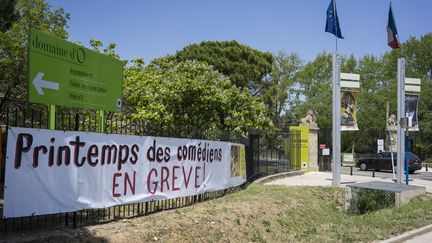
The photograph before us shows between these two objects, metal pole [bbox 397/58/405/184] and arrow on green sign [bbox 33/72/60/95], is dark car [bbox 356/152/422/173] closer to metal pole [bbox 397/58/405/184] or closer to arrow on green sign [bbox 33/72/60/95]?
metal pole [bbox 397/58/405/184]

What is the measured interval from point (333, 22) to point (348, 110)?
3.87 m

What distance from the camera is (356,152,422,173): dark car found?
98.2 ft

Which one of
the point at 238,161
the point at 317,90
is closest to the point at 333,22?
the point at 238,161

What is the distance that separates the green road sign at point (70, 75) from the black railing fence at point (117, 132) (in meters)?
0.36

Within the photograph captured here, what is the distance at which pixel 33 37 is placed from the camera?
281 inches

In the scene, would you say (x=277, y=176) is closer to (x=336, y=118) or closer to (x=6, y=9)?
(x=336, y=118)

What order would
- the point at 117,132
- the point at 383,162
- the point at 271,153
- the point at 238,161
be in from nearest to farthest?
1. the point at 117,132
2. the point at 238,161
3. the point at 271,153
4. the point at 383,162

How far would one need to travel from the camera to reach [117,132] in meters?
10.4

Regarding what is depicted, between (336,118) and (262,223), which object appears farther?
(336,118)

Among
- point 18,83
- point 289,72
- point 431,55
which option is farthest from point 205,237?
point 431,55

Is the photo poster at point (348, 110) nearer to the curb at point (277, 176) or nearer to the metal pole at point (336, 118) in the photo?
the metal pole at point (336, 118)

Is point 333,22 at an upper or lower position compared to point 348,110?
upper

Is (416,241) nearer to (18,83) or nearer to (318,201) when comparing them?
(318,201)

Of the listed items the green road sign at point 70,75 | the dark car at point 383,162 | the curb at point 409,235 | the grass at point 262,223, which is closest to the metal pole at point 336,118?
the grass at point 262,223
